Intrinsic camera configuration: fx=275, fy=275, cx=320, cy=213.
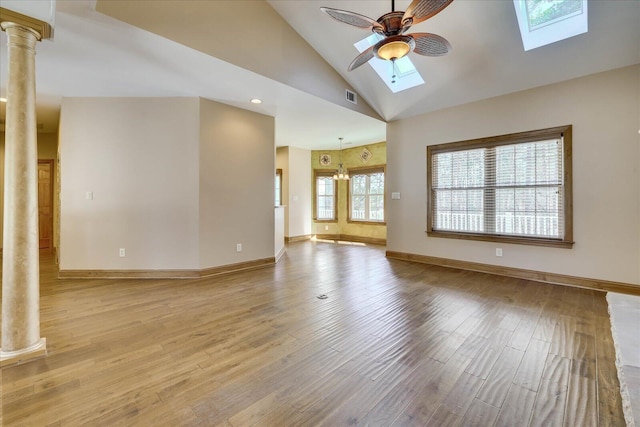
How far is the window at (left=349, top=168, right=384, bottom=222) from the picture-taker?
7793mm

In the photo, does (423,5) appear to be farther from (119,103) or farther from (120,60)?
(119,103)

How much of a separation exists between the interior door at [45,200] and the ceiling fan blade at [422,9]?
26.0 feet

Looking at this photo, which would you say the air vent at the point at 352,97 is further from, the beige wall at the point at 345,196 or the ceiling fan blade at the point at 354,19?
the beige wall at the point at 345,196

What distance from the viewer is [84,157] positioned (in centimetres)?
413

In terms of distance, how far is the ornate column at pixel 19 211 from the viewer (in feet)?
6.65

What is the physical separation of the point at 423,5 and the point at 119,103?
170 inches

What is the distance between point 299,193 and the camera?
8.25 m

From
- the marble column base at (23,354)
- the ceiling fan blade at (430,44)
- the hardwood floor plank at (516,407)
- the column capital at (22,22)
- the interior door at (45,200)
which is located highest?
the ceiling fan blade at (430,44)

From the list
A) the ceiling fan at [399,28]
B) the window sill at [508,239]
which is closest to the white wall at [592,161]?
the window sill at [508,239]

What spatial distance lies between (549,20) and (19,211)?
18.8ft

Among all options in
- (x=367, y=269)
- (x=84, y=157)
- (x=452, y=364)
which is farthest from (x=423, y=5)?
(x=84, y=157)

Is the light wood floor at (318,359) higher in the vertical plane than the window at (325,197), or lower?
lower

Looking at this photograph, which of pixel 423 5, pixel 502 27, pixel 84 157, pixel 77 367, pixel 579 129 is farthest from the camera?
pixel 84 157

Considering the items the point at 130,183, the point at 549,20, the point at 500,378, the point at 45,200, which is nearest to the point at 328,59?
the point at 549,20
